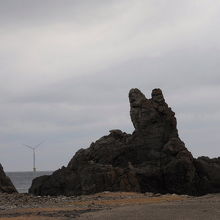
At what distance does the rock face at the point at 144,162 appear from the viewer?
A: 49.3m

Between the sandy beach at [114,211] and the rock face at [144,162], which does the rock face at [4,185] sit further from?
the sandy beach at [114,211]

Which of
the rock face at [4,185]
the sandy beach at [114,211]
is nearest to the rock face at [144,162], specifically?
the rock face at [4,185]

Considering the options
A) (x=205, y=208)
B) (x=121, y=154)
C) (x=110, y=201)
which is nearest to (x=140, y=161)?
(x=121, y=154)

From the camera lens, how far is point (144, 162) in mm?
53719

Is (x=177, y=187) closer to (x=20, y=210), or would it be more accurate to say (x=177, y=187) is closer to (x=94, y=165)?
(x=94, y=165)

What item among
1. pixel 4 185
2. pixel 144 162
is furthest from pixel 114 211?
pixel 4 185

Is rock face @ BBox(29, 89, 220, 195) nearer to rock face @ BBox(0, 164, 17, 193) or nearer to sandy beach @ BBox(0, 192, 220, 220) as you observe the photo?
rock face @ BBox(0, 164, 17, 193)

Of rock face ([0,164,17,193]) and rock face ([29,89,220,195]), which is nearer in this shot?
rock face ([29,89,220,195])

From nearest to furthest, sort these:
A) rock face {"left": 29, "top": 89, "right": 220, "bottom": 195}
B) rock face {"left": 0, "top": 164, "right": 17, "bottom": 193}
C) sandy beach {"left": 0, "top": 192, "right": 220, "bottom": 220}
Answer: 1. sandy beach {"left": 0, "top": 192, "right": 220, "bottom": 220}
2. rock face {"left": 29, "top": 89, "right": 220, "bottom": 195}
3. rock face {"left": 0, "top": 164, "right": 17, "bottom": 193}

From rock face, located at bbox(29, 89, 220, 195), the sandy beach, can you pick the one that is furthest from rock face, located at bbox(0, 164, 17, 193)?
the sandy beach

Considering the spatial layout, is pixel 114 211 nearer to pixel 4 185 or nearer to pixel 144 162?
pixel 144 162

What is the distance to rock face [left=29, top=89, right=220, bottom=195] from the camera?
4926cm

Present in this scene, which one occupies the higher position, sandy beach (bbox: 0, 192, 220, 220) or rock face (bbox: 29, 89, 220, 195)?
rock face (bbox: 29, 89, 220, 195)

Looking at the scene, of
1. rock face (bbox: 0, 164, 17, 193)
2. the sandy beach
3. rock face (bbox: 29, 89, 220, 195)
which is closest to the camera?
the sandy beach
